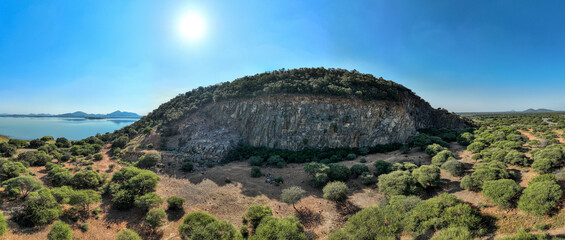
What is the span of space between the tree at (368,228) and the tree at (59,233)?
19.6m

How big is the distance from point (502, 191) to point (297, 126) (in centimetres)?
2759

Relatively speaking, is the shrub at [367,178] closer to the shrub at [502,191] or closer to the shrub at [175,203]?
the shrub at [502,191]

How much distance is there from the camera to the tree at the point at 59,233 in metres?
13.5

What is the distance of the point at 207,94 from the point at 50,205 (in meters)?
38.2

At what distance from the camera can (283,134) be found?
1492 inches

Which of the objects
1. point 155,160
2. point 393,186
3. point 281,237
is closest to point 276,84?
point 155,160

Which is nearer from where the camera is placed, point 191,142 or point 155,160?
point 155,160

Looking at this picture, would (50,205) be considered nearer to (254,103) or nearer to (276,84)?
(254,103)

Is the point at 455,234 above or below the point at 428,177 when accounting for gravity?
below

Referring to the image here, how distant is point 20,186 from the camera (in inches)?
672

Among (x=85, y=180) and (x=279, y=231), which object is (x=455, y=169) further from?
(x=85, y=180)

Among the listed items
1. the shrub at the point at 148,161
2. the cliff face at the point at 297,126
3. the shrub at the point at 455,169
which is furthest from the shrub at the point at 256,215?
the shrub at the point at 148,161

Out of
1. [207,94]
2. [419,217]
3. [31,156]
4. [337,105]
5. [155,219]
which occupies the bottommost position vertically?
[155,219]

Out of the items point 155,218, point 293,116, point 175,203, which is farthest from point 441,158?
point 155,218
